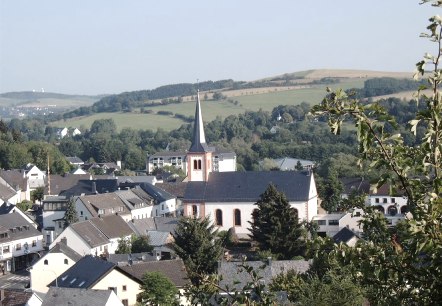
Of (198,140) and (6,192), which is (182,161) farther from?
(198,140)

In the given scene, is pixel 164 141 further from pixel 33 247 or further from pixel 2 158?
pixel 33 247

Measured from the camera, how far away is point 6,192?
69812mm

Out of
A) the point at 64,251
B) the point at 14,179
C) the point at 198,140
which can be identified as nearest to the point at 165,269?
the point at 64,251

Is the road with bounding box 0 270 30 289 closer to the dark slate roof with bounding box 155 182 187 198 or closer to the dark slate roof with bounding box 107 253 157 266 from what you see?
the dark slate roof with bounding box 107 253 157 266

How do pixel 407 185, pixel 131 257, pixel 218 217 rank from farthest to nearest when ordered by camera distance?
pixel 218 217 → pixel 131 257 → pixel 407 185

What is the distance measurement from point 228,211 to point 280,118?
10997 cm

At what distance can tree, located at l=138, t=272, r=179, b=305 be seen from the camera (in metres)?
30.1

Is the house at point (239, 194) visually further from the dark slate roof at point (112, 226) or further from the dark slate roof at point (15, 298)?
the dark slate roof at point (15, 298)

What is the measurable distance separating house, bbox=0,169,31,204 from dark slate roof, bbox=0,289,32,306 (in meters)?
43.8

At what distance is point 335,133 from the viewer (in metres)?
5.62

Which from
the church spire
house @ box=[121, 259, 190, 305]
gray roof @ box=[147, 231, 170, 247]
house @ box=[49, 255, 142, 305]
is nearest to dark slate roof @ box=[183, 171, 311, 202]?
the church spire

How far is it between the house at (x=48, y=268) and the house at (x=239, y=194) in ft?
55.5

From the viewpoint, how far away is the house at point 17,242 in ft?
160

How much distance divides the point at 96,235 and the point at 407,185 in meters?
42.9
